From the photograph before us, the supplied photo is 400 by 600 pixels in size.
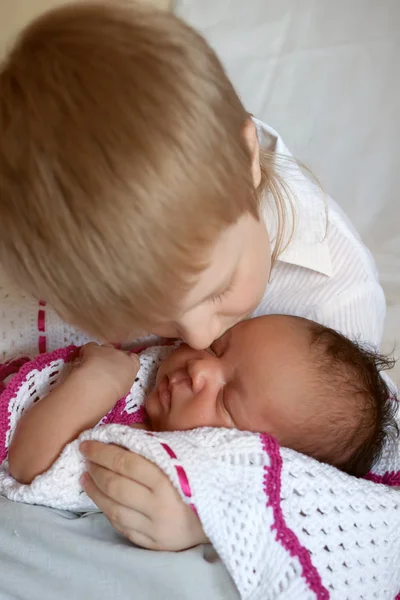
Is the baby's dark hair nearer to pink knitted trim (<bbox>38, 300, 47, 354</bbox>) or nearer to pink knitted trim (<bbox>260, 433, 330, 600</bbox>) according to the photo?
pink knitted trim (<bbox>260, 433, 330, 600</bbox>)

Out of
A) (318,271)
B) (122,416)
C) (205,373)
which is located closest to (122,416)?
(122,416)

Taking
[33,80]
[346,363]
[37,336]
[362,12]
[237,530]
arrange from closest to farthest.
A: 1. [33,80]
2. [237,530]
3. [346,363]
4. [37,336]
5. [362,12]

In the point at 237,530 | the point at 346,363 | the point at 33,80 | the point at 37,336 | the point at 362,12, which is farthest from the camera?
the point at 362,12

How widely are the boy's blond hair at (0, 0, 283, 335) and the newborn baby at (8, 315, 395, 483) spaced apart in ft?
0.71

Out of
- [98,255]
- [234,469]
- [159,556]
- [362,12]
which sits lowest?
[159,556]

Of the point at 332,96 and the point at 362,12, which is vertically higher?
the point at 362,12

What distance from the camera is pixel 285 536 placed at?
69 centimetres

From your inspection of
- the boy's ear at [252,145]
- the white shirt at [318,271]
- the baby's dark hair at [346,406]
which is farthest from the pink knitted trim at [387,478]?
the boy's ear at [252,145]

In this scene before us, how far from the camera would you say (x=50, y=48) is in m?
0.54

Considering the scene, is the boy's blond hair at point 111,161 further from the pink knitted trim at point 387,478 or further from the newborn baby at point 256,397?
the pink knitted trim at point 387,478

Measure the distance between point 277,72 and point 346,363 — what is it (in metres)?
0.67

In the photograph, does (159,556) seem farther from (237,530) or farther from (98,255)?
(98,255)

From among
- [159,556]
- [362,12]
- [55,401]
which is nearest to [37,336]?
[55,401]

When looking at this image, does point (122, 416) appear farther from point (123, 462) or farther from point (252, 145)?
point (252, 145)
